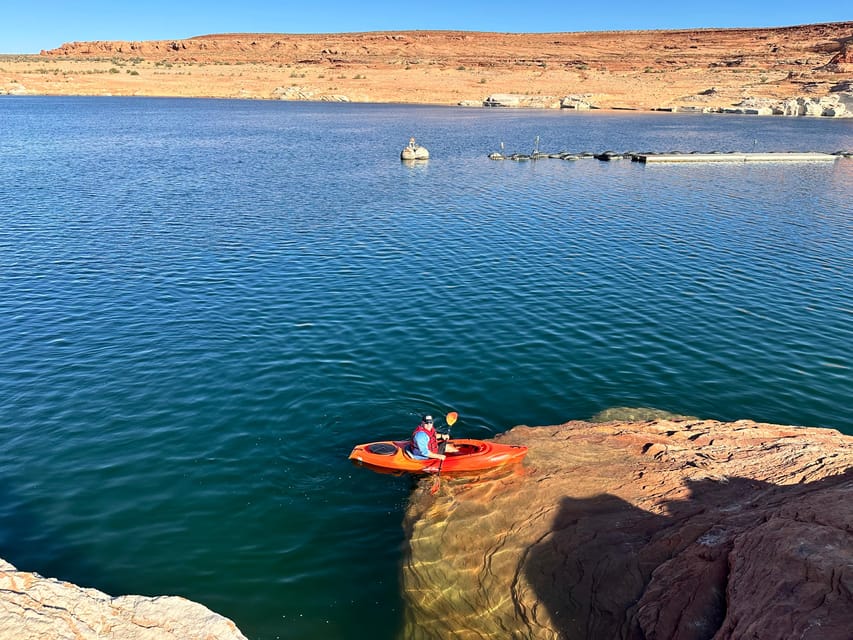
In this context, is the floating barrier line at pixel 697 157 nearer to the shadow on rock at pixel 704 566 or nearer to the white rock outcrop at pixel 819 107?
the white rock outcrop at pixel 819 107

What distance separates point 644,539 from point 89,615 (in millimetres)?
9845

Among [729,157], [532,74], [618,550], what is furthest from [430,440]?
[532,74]

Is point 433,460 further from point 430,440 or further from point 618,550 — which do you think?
point 618,550

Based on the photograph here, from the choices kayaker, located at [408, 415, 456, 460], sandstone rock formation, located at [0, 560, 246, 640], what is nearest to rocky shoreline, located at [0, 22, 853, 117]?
kayaker, located at [408, 415, 456, 460]

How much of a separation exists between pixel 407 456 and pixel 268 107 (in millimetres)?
115691

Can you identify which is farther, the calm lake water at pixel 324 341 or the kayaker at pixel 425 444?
the kayaker at pixel 425 444

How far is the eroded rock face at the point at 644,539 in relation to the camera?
896cm

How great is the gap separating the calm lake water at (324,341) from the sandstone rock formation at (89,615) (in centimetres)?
219

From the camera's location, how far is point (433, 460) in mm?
15094

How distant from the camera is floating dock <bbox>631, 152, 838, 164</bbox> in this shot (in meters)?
63.6

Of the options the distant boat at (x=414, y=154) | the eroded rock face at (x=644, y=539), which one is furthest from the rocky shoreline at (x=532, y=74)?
the eroded rock face at (x=644, y=539)

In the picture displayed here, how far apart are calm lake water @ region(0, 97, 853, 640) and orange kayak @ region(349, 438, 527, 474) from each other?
20.4 inches

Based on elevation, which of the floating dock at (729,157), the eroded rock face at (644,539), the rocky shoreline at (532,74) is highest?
the rocky shoreline at (532,74)

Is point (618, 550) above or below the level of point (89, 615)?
below
